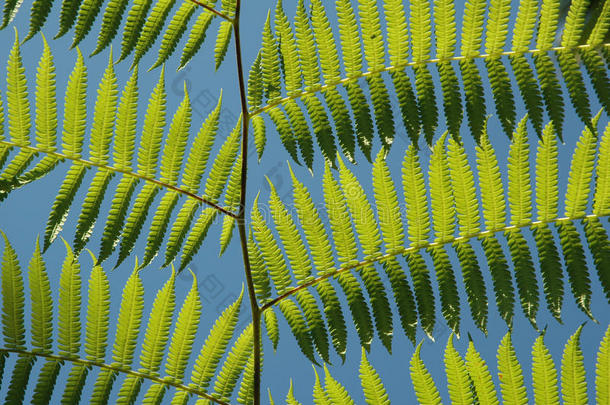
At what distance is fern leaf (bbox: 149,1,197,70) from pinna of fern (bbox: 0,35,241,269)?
7 cm

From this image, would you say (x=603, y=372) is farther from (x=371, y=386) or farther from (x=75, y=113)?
(x=75, y=113)

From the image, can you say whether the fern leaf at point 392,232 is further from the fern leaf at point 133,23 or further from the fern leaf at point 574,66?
the fern leaf at point 133,23

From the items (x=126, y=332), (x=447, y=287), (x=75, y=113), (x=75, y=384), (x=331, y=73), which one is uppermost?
(x=331, y=73)

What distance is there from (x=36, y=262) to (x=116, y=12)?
55 centimetres

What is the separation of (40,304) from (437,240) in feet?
2.73

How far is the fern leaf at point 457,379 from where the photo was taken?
115 centimetres

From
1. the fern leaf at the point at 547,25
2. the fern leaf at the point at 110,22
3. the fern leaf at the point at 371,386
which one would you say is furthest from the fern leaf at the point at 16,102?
the fern leaf at the point at 547,25

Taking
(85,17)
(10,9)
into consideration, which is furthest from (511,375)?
(10,9)

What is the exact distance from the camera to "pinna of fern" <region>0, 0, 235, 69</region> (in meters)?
1.21

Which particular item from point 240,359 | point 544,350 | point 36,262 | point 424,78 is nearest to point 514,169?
point 424,78

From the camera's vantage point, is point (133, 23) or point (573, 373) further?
point (133, 23)

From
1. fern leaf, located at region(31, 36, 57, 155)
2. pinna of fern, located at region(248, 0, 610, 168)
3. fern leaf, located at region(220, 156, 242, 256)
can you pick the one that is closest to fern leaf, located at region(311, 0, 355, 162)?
pinna of fern, located at region(248, 0, 610, 168)

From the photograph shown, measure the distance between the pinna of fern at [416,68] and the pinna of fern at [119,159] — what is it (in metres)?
0.15

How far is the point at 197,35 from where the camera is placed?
1.25 m
